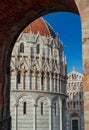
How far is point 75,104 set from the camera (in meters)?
67.5

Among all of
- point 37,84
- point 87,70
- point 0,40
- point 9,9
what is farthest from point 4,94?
point 37,84

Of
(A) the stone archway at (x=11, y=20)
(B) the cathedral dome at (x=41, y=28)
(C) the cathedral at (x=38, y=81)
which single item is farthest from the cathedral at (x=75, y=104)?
(A) the stone archway at (x=11, y=20)

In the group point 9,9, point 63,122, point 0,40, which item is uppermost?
point 9,9

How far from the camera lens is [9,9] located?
7477mm

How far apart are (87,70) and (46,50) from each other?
138ft

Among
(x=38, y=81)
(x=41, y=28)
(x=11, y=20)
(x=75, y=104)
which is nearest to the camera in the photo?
(x=11, y=20)

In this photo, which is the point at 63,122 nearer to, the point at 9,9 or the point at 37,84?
the point at 37,84

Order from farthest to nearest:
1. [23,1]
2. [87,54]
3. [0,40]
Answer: [0,40] < [23,1] < [87,54]

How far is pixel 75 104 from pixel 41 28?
925 inches

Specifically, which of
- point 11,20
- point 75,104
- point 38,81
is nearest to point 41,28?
point 38,81

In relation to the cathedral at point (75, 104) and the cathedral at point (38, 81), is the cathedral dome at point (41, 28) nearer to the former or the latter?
the cathedral at point (38, 81)

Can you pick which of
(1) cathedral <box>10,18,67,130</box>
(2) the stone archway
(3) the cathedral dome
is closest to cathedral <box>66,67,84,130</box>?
(1) cathedral <box>10,18,67,130</box>

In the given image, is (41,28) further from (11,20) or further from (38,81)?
(11,20)

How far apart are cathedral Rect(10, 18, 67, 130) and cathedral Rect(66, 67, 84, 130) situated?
57.3ft
